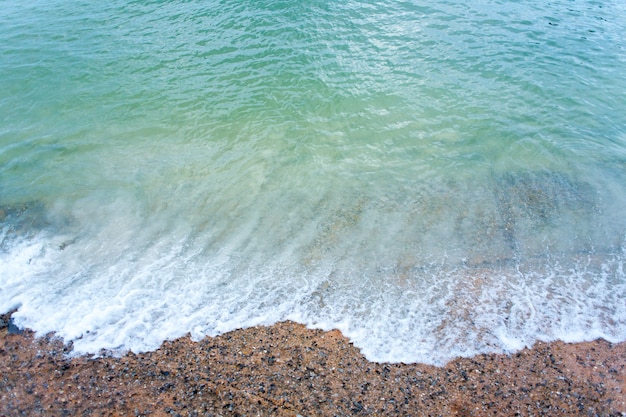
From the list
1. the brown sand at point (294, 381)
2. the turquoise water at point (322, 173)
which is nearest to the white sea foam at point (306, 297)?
the turquoise water at point (322, 173)

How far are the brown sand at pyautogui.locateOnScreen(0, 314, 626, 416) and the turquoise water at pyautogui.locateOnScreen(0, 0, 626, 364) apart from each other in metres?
0.33

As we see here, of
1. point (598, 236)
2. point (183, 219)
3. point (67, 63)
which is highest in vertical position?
point (67, 63)

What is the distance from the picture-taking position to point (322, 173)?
403 inches

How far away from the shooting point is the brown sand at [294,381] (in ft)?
17.8

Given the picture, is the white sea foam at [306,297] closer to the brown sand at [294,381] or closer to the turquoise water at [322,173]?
the turquoise water at [322,173]

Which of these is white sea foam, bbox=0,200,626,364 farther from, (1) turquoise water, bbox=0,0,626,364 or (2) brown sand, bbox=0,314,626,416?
(2) brown sand, bbox=0,314,626,416

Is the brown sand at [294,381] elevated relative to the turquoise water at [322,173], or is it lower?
lower

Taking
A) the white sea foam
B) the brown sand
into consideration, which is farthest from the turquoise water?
the brown sand

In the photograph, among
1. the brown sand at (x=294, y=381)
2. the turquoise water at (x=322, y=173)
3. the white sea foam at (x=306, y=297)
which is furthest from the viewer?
the turquoise water at (x=322, y=173)

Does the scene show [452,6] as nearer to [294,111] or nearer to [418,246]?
[294,111]

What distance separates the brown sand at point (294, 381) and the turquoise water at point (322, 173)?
327 millimetres

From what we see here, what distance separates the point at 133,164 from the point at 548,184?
10.8 metres

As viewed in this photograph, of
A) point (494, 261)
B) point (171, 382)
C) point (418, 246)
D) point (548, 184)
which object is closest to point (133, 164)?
point (171, 382)

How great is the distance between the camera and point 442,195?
9.55 m
